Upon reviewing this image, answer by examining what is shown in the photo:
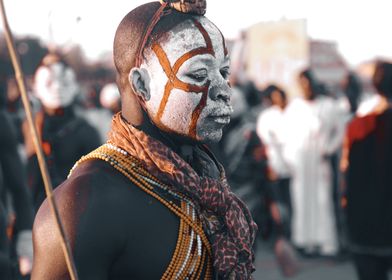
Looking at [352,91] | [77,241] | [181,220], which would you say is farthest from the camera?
[352,91]

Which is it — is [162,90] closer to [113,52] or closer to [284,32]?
[113,52]

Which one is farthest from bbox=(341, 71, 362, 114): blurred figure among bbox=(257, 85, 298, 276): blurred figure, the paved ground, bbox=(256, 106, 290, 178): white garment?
the paved ground

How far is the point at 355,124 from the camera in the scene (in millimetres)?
5547

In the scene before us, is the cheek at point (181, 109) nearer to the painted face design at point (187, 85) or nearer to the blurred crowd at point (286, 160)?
the painted face design at point (187, 85)

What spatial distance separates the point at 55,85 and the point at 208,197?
366 centimetres

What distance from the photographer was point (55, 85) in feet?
19.0

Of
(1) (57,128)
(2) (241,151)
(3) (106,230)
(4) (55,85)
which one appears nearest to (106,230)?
(3) (106,230)

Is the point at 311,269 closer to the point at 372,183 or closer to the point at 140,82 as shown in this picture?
the point at 372,183

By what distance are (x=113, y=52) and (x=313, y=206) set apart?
7.29 metres

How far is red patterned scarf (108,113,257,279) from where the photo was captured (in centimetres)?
229

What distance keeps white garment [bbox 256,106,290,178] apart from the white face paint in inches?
148

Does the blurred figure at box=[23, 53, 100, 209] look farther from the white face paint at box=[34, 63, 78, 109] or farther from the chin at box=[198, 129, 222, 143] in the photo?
the chin at box=[198, 129, 222, 143]

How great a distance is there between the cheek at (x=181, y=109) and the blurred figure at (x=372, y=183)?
3354 millimetres

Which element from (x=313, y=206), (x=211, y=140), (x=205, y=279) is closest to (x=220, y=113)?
(x=211, y=140)
